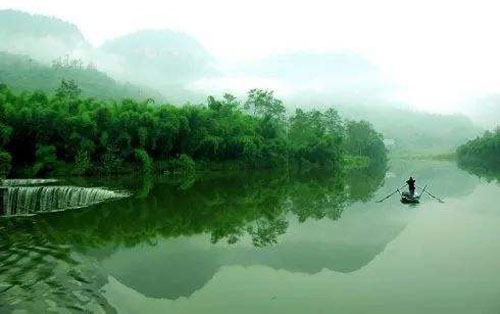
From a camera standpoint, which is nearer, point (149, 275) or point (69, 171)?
point (149, 275)

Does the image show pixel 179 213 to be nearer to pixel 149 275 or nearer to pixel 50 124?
pixel 149 275

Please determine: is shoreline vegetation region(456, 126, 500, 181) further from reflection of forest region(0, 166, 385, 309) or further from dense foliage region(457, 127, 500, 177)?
reflection of forest region(0, 166, 385, 309)

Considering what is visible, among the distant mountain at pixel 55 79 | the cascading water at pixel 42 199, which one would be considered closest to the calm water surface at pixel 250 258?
the cascading water at pixel 42 199

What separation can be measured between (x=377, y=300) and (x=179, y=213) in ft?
41.9

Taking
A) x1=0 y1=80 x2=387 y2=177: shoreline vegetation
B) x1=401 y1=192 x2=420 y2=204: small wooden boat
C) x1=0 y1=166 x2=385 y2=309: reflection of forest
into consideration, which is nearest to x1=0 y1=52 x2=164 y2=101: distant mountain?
x1=0 y1=80 x2=387 y2=177: shoreline vegetation

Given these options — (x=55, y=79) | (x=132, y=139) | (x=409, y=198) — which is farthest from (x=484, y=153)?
(x=55, y=79)

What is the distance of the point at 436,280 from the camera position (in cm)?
1181

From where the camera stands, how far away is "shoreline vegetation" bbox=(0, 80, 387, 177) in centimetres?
3494

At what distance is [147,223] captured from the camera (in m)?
19.2

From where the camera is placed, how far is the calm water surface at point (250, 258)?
33.4ft

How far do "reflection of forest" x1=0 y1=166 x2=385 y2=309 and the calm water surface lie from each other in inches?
2.4

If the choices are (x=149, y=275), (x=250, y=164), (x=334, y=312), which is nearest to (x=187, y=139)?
(x=250, y=164)

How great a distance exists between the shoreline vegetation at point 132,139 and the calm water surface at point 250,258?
13608 mm

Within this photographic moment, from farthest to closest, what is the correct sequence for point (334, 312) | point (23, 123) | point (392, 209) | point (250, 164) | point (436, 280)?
1. point (250, 164)
2. point (23, 123)
3. point (392, 209)
4. point (436, 280)
5. point (334, 312)
